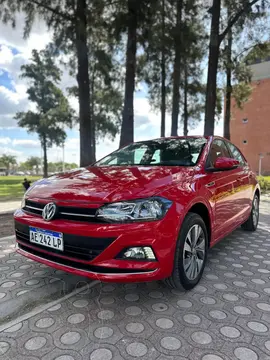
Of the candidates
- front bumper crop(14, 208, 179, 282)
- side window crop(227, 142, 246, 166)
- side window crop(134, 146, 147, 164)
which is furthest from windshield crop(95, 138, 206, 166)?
front bumper crop(14, 208, 179, 282)

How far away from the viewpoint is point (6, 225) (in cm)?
505

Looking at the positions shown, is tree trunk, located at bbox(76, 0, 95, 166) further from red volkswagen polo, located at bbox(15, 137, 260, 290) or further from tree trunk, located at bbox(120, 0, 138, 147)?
A: red volkswagen polo, located at bbox(15, 137, 260, 290)

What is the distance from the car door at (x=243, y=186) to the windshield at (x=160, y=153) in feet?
3.00

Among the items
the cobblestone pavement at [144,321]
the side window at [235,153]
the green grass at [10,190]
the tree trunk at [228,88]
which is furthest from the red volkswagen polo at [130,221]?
the green grass at [10,190]

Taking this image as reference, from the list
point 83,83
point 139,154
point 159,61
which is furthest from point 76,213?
point 159,61

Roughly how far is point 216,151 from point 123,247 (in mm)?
1887

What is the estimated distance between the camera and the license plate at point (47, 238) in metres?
2.08

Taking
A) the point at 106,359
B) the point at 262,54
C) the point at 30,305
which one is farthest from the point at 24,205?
the point at 262,54

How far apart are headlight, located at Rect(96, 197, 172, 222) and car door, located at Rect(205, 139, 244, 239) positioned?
86cm

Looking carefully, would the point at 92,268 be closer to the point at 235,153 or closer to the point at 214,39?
the point at 235,153

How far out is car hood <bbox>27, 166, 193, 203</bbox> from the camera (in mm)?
2033

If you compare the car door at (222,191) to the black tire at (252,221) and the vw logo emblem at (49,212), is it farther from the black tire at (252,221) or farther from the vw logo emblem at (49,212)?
the vw logo emblem at (49,212)

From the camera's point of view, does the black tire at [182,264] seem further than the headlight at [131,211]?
Yes

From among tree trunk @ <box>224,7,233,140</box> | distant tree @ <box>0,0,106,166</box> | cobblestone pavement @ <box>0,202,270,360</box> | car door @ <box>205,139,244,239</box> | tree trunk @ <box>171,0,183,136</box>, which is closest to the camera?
cobblestone pavement @ <box>0,202,270,360</box>
